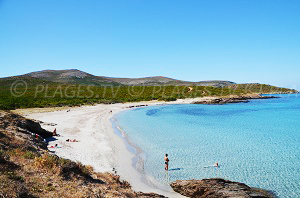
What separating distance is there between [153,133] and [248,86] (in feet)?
499

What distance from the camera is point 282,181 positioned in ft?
40.3

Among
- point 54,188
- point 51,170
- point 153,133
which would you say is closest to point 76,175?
point 51,170

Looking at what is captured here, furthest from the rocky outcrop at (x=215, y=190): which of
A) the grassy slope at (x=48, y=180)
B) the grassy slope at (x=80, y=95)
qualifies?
the grassy slope at (x=80, y=95)

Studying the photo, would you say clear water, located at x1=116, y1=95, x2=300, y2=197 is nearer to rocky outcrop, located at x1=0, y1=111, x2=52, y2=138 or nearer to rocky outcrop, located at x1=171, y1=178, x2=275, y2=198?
rocky outcrop, located at x1=171, y1=178, x2=275, y2=198

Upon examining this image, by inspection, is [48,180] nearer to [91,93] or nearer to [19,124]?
[19,124]

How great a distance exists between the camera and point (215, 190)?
10.1 meters

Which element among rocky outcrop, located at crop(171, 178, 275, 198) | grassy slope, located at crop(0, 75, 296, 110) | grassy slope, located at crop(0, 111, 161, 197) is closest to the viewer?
grassy slope, located at crop(0, 111, 161, 197)

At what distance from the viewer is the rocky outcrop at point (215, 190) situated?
977 cm

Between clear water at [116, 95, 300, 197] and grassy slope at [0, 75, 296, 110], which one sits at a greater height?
grassy slope at [0, 75, 296, 110]

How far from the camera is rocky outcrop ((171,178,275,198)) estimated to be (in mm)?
9773

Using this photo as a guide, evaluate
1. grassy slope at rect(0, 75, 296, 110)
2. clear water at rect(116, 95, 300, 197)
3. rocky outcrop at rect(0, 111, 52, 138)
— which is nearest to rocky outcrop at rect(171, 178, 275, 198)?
clear water at rect(116, 95, 300, 197)

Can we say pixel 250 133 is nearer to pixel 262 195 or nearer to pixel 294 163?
pixel 294 163

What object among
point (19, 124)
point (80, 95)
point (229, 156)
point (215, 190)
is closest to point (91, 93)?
point (80, 95)

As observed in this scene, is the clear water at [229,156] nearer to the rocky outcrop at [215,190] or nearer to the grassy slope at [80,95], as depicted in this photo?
the rocky outcrop at [215,190]
